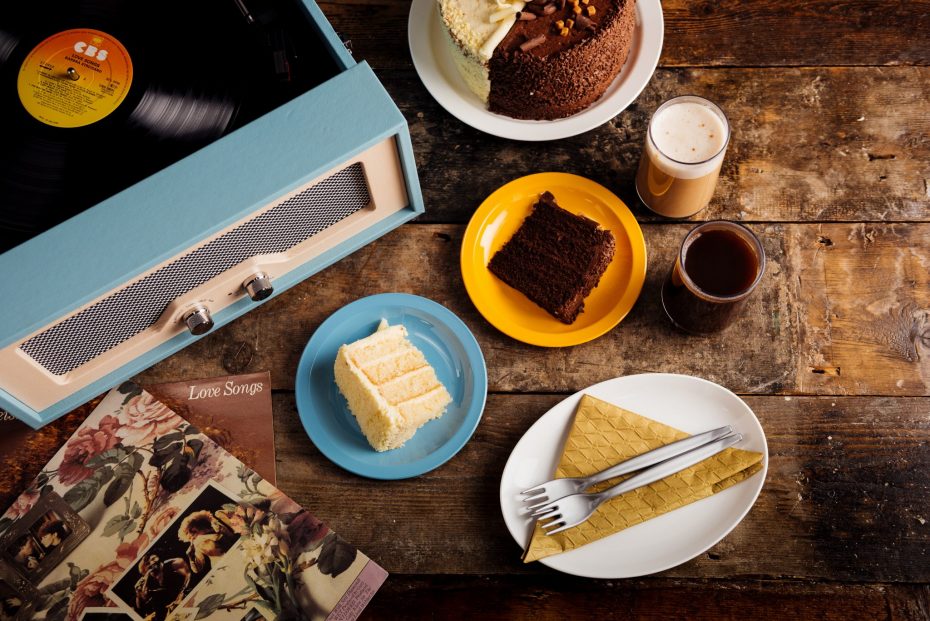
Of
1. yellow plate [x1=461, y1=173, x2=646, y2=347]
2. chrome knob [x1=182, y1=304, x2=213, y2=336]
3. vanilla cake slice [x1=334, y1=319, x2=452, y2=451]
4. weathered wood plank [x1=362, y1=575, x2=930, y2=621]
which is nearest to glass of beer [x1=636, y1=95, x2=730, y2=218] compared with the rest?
yellow plate [x1=461, y1=173, x2=646, y2=347]

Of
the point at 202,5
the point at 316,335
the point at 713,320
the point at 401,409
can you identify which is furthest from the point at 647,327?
the point at 202,5

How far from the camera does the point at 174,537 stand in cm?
120

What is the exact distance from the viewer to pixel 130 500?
1223mm

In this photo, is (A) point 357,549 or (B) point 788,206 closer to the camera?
(A) point 357,549

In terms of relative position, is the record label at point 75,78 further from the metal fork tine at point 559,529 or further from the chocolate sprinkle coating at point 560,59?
the metal fork tine at point 559,529

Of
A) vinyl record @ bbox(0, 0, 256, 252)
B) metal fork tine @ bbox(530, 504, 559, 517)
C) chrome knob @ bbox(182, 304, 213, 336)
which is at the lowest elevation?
metal fork tine @ bbox(530, 504, 559, 517)

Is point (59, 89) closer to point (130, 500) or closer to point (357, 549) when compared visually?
point (130, 500)

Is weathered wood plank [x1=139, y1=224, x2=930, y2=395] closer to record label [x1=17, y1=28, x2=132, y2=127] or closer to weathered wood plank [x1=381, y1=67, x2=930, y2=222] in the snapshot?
weathered wood plank [x1=381, y1=67, x2=930, y2=222]

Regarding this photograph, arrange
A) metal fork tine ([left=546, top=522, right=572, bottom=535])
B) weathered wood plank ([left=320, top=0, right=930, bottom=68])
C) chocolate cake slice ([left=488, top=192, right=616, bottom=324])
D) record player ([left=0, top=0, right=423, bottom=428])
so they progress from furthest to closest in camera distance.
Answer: weathered wood plank ([left=320, top=0, right=930, bottom=68]) → chocolate cake slice ([left=488, top=192, right=616, bottom=324]) → metal fork tine ([left=546, top=522, right=572, bottom=535]) → record player ([left=0, top=0, right=423, bottom=428])

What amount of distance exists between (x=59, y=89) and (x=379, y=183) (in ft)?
1.64

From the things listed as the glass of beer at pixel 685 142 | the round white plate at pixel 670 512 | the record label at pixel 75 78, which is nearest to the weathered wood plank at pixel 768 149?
the glass of beer at pixel 685 142

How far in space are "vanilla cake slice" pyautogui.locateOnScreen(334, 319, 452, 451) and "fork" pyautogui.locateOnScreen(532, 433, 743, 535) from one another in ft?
0.77

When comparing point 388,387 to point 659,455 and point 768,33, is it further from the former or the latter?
point 768,33

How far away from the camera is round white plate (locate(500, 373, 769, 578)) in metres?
1.16
